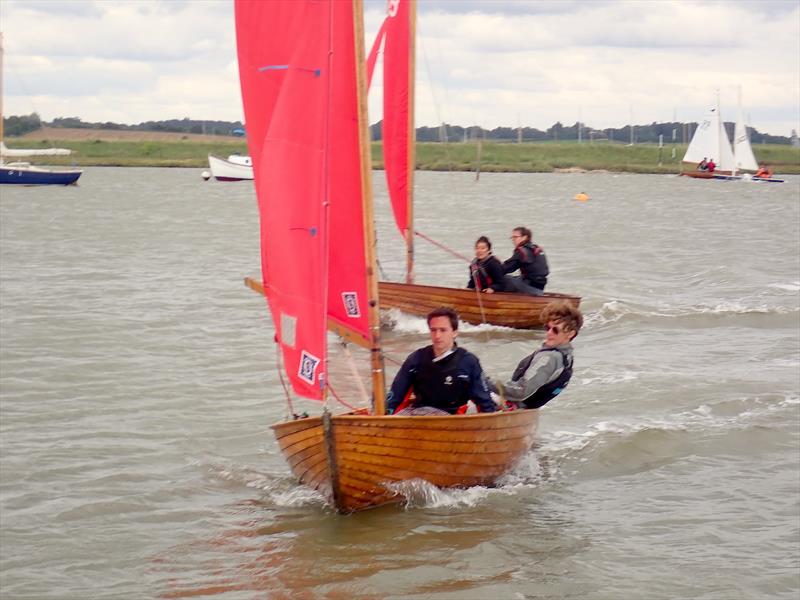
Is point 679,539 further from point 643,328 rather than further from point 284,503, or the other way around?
point 643,328

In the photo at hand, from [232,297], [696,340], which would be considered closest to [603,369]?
[696,340]

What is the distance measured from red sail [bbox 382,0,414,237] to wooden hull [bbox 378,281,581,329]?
3.07 ft

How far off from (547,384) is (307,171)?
247 centimetres

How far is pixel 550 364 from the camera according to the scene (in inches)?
359

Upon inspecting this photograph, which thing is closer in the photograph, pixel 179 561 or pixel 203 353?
pixel 179 561

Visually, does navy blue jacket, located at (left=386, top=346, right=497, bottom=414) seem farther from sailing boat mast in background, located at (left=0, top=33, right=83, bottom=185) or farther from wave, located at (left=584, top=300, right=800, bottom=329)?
sailing boat mast in background, located at (left=0, top=33, right=83, bottom=185)

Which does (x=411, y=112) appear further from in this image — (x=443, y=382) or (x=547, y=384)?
(x=443, y=382)

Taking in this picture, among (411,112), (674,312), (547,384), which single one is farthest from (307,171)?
(674,312)

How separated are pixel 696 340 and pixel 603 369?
9.30ft

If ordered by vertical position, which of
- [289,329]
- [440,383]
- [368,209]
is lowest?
[440,383]

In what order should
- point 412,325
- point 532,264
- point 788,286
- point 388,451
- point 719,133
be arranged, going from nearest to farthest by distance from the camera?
point 388,451
point 532,264
point 412,325
point 788,286
point 719,133

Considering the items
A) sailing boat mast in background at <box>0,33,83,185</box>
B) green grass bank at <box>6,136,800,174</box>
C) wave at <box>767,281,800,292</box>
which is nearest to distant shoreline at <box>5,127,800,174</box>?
green grass bank at <box>6,136,800,174</box>

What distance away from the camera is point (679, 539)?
8.62 m

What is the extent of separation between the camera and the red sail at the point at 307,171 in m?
8.30
